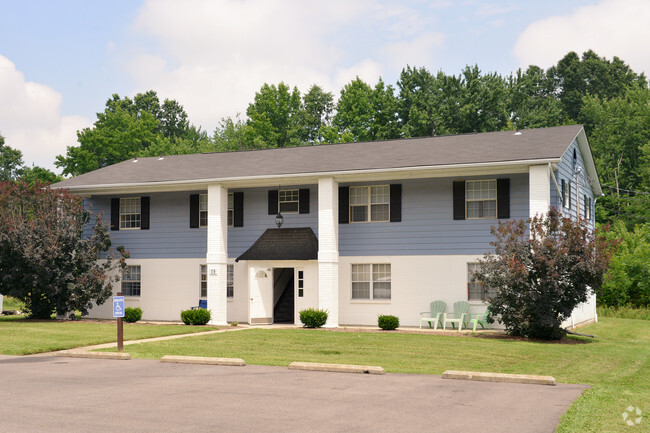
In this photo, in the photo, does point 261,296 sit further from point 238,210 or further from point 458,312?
point 458,312

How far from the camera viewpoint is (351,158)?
2919cm

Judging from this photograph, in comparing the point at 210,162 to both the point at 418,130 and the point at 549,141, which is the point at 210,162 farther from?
the point at 418,130

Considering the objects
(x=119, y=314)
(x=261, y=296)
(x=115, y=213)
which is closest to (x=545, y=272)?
(x=261, y=296)

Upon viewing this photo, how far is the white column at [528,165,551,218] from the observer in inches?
950

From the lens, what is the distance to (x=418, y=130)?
57.3 m

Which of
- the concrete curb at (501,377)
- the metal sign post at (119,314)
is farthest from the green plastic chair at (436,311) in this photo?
the concrete curb at (501,377)

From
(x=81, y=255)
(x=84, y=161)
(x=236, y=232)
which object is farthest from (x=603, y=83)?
(x=81, y=255)

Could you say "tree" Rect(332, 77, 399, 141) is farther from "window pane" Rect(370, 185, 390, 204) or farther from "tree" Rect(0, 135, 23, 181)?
"tree" Rect(0, 135, 23, 181)

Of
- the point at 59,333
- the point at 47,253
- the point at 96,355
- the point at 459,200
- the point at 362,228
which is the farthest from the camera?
the point at 362,228

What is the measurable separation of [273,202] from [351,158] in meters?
3.59

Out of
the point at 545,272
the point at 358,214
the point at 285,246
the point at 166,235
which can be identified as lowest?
the point at 545,272

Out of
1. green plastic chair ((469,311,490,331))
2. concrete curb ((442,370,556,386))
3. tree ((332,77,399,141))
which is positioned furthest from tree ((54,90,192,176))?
concrete curb ((442,370,556,386))

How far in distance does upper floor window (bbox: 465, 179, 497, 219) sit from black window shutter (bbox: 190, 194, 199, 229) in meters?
11.2

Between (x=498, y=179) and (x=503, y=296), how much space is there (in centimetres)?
540
